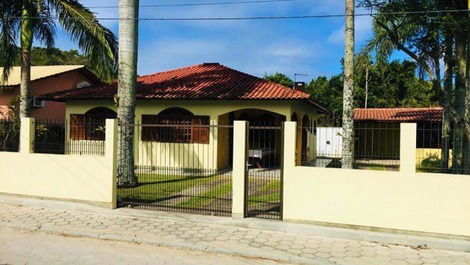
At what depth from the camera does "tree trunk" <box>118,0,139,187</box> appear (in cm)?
1063

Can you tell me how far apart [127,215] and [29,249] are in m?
2.35

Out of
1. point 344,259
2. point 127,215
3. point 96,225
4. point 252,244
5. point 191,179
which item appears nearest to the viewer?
point 344,259

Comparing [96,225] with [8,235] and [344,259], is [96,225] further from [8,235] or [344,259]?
[344,259]

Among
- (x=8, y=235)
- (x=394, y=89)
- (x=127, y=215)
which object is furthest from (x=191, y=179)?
(x=394, y=89)

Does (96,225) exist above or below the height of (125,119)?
below

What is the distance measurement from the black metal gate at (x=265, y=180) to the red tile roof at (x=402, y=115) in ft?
32.0

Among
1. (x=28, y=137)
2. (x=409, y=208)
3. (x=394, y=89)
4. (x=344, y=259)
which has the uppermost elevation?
(x=394, y=89)

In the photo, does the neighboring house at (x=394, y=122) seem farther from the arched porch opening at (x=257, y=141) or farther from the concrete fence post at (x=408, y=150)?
the concrete fence post at (x=408, y=150)

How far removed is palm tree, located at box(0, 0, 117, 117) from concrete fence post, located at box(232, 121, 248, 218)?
6.07 metres

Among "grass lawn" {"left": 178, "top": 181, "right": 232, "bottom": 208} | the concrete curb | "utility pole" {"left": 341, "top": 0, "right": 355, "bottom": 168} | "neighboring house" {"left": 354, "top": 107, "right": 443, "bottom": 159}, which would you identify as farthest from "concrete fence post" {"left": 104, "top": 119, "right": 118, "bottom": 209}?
"neighboring house" {"left": 354, "top": 107, "right": 443, "bottom": 159}

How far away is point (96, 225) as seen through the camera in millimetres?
7434

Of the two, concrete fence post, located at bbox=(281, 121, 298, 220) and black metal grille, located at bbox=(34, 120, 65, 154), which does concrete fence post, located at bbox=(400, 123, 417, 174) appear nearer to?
concrete fence post, located at bbox=(281, 121, 298, 220)

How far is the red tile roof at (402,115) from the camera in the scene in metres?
24.0

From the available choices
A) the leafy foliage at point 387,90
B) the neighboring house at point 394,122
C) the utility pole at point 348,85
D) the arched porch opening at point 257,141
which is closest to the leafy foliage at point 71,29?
the arched porch opening at point 257,141
